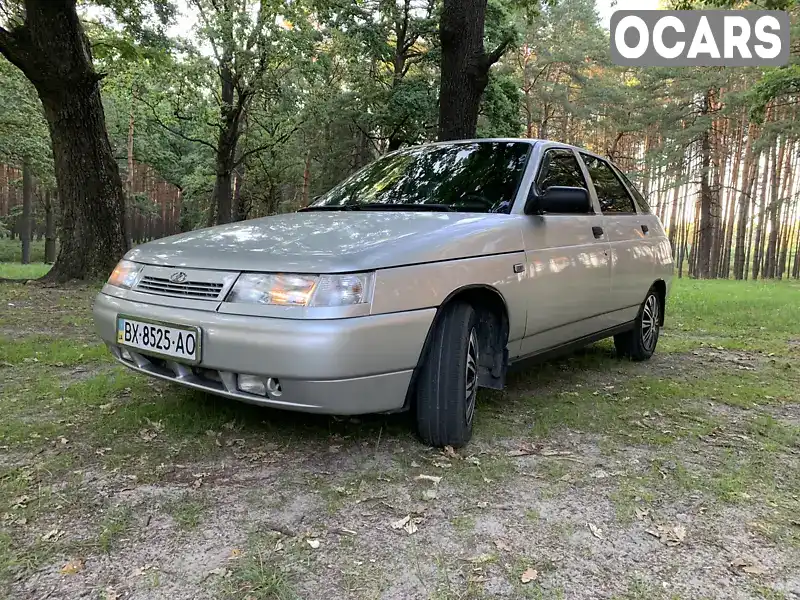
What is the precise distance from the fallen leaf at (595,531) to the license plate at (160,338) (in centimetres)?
167

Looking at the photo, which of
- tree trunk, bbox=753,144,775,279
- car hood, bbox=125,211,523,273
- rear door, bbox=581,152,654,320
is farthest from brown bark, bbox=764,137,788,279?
car hood, bbox=125,211,523,273

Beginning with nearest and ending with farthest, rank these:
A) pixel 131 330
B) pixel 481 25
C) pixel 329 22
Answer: pixel 131 330, pixel 481 25, pixel 329 22

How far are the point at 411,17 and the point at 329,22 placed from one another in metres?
2.98

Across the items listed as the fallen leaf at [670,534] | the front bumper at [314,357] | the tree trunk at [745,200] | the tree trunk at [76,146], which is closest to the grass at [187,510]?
the front bumper at [314,357]

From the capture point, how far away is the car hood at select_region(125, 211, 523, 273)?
2.36 metres

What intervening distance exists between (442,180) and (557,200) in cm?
71

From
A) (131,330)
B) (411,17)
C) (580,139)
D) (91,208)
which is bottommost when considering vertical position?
(131,330)

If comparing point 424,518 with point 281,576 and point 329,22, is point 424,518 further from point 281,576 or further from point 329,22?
point 329,22

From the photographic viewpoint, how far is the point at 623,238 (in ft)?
13.7

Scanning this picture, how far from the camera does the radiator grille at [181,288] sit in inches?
96.3

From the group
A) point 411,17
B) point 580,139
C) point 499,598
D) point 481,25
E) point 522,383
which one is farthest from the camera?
point 580,139

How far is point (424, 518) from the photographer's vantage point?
7.03ft

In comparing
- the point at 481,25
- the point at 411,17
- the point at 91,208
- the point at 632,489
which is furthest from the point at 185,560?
the point at 411,17

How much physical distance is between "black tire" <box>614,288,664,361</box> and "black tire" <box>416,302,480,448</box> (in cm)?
257
